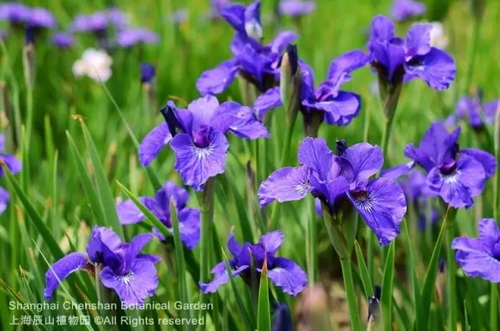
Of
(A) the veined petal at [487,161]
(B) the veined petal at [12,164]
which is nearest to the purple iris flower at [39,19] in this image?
(B) the veined petal at [12,164]

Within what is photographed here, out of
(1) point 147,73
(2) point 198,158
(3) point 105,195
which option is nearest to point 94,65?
(1) point 147,73

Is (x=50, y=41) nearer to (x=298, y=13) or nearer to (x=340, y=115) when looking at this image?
(x=298, y=13)

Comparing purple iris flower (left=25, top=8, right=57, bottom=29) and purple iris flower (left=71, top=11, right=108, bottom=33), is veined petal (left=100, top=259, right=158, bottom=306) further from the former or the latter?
purple iris flower (left=71, top=11, right=108, bottom=33)

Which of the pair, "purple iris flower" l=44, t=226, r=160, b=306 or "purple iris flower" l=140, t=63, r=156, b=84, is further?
"purple iris flower" l=140, t=63, r=156, b=84

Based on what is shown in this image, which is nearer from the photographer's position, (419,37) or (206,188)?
(206,188)

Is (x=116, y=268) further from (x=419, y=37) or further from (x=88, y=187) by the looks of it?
(x=419, y=37)

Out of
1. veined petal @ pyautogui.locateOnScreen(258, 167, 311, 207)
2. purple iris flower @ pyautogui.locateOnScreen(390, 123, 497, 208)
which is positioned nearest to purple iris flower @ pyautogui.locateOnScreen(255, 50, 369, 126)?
purple iris flower @ pyautogui.locateOnScreen(390, 123, 497, 208)

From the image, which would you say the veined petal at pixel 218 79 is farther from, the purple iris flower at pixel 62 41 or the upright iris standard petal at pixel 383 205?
the purple iris flower at pixel 62 41
